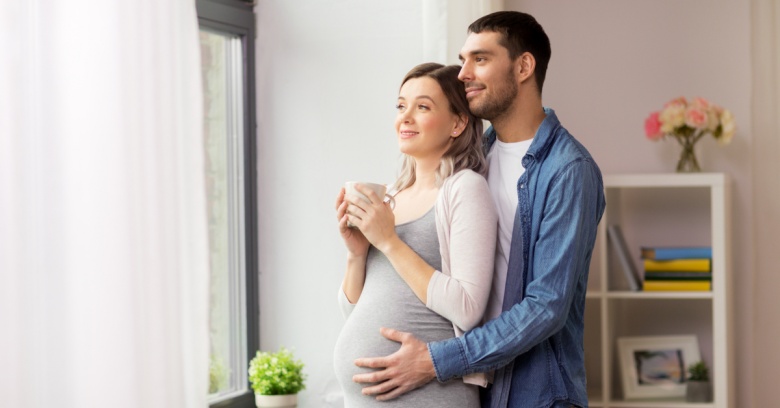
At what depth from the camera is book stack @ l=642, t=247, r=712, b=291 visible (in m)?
3.72

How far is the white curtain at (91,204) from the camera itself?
62.2 inches

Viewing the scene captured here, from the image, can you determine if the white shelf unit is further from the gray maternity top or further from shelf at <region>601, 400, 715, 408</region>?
the gray maternity top

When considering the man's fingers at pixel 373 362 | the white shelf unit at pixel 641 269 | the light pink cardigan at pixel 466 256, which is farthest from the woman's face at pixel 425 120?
the white shelf unit at pixel 641 269

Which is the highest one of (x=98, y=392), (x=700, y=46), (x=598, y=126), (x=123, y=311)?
(x=700, y=46)

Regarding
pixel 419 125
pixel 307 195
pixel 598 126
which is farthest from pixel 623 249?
pixel 419 125

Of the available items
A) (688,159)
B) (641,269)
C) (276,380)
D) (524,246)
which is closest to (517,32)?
(524,246)

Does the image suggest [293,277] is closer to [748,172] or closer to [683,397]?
[683,397]

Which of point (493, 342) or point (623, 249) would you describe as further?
point (623, 249)

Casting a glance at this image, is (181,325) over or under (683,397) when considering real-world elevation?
over

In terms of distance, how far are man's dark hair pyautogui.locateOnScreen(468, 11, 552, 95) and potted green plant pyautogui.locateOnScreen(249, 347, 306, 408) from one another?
137cm

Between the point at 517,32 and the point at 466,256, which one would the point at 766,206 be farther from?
the point at 466,256

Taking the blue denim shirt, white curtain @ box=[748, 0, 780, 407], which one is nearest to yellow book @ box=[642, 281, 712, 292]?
white curtain @ box=[748, 0, 780, 407]

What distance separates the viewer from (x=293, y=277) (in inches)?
125

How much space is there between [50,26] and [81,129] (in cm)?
18
